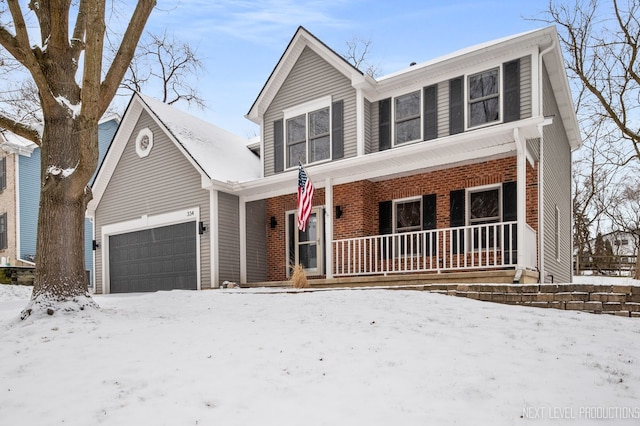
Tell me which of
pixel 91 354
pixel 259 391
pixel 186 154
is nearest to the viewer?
pixel 259 391

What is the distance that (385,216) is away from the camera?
1130 cm

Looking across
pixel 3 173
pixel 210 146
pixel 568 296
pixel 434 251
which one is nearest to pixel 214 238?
pixel 210 146

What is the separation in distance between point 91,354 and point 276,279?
314 inches

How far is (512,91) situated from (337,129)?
4.10 metres

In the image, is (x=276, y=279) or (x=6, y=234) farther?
(x=6, y=234)

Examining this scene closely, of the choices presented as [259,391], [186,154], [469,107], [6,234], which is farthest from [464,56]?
[6,234]

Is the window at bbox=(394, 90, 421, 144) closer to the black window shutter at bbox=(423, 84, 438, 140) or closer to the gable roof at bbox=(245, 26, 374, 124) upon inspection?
the black window shutter at bbox=(423, 84, 438, 140)

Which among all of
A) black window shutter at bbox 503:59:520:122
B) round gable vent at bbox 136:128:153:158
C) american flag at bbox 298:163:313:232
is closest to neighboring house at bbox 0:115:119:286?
round gable vent at bbox 136:128:153:158

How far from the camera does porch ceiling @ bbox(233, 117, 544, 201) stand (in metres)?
8.79

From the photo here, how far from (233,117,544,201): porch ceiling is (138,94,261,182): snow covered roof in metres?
0.88

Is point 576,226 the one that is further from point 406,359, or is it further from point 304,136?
point 406,359

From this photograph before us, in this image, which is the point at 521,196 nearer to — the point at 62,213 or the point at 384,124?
the point at 384,124

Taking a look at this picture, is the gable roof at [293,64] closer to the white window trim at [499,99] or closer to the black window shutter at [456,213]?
the white window trim at [499,99]

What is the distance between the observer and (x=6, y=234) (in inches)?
749
